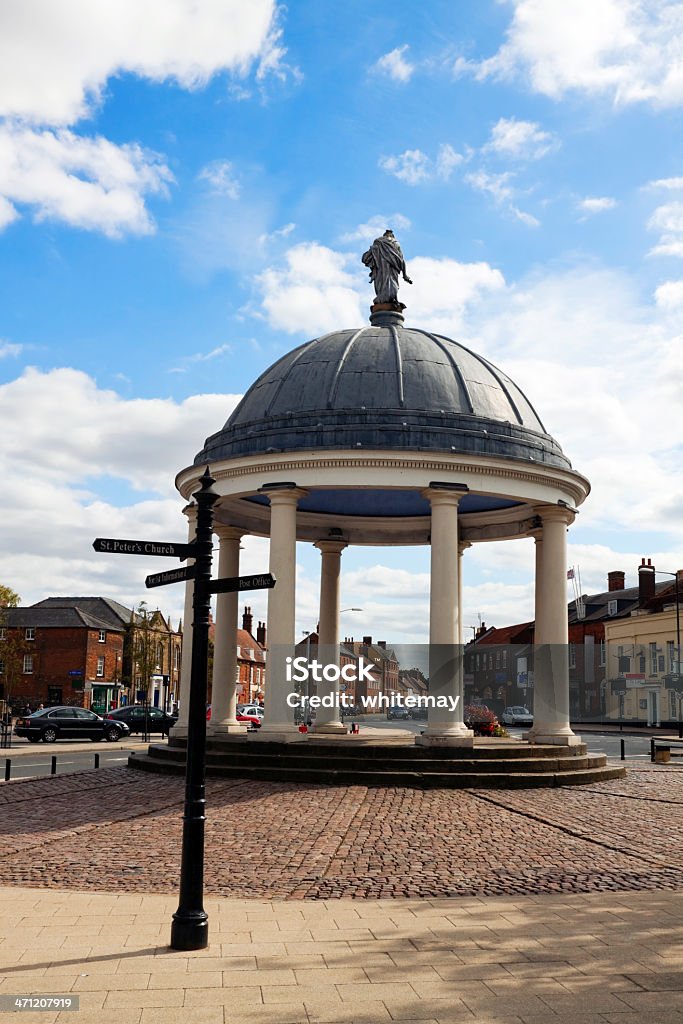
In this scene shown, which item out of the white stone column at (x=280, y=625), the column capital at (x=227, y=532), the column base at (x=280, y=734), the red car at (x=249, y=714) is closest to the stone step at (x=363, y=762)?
the column base at (x=280, y=734)

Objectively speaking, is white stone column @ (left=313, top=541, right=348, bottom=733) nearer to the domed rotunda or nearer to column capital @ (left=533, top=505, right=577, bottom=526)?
the domed rotunda

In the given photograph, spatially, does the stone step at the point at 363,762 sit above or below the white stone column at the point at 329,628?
below

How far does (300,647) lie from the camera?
2592cm

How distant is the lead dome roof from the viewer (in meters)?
23.8

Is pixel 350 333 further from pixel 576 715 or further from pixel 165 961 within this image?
pixel 576 715

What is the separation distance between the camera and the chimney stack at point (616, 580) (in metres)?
90.5

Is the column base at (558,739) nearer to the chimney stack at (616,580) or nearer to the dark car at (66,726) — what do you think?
the dark car at (66,726)

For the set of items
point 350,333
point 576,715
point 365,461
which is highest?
point 350,333

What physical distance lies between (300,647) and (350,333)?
9.03 meters

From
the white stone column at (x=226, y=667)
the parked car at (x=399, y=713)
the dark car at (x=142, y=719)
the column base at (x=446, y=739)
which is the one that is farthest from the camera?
the dark car at (x=142, y=719)

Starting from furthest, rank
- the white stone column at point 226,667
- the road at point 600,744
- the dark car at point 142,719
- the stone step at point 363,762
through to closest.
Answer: the dark car at point 142,719, the road at point 600,744, the white stone column at point 226,667, the stone step at point 363,762

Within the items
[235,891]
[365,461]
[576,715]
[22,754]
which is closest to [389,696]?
[365,461]

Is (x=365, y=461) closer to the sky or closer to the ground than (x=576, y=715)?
closer to the sky

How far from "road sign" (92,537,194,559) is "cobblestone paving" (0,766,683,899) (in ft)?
13.4
